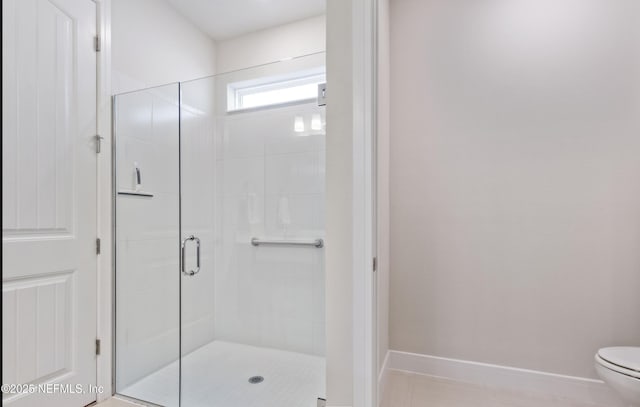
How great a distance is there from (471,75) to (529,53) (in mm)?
335

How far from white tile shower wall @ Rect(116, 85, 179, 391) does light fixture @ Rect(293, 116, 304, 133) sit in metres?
0.80

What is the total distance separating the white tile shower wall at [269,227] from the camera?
2.39 meters

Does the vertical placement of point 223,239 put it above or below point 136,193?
below

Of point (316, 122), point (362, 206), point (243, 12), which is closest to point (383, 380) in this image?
point (362, 206)

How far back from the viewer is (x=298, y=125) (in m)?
2.44

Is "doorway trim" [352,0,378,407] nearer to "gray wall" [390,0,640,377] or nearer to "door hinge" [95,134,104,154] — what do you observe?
"gray wall" [390,0,640,377]

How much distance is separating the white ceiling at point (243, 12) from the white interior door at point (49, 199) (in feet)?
2.93

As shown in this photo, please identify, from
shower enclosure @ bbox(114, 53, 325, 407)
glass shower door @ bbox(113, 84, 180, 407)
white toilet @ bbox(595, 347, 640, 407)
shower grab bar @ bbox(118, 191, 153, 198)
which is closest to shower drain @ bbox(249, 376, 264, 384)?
shower enclosure @ bbox(114, 53, 325, 407)

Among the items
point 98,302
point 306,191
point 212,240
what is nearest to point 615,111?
point 306,191

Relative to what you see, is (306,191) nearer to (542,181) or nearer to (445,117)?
(445,117)

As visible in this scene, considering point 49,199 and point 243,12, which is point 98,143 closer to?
point 49,199

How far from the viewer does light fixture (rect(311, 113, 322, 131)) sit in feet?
7.70

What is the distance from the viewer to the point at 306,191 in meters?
2.42

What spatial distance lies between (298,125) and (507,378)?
208 cm
